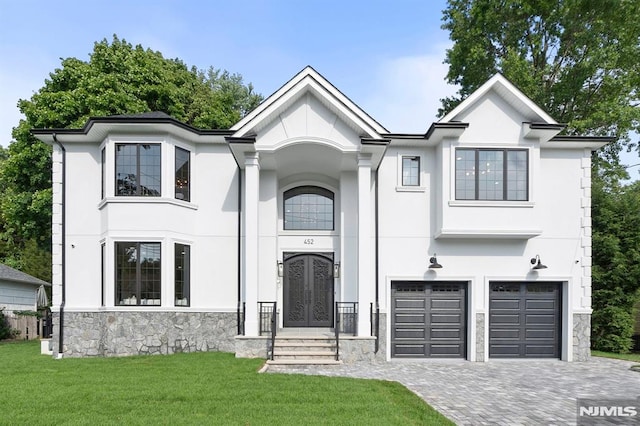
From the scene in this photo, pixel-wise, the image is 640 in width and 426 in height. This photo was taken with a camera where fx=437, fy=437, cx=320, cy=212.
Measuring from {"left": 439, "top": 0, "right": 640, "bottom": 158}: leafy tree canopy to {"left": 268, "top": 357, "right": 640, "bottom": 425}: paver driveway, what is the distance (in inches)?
397

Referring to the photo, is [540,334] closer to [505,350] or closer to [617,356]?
[505,350]

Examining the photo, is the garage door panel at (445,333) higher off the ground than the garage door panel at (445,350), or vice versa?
the garage door panel at (445,333)

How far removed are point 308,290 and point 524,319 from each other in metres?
5.97

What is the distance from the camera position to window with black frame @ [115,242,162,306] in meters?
11.1

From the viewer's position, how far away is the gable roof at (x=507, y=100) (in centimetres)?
1130

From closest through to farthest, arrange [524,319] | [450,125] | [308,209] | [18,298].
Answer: [450,125] < [524,319] < [308,209] < [18,298]

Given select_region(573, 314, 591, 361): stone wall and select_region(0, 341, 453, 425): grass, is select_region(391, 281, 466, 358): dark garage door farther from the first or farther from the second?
select_region(0, 341, 453, 425): grass

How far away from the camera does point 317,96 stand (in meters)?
10.9

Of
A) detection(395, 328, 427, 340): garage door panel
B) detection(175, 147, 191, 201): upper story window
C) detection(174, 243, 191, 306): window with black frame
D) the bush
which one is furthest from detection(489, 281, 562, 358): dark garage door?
detection(175, 147, 191, 201): upper story window

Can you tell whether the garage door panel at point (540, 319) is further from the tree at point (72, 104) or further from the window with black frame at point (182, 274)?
the tree at point (72, 104)

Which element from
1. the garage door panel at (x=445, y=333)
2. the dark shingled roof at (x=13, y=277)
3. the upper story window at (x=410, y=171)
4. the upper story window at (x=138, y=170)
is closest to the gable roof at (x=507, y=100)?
the upper story window at (x=410, y=171)

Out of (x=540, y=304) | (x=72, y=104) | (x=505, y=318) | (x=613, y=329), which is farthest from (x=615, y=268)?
(x=72, y=104)

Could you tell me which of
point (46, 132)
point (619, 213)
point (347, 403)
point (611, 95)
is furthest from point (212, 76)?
point (347, 403)

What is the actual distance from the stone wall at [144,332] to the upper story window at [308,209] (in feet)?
10.5
